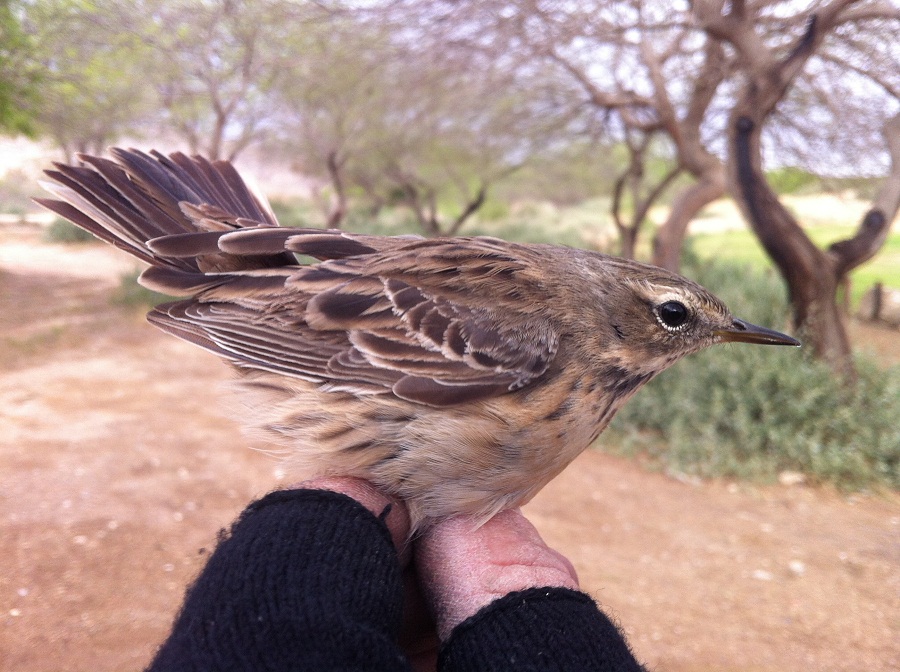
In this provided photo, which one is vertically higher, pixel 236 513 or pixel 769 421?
pixel 769 421

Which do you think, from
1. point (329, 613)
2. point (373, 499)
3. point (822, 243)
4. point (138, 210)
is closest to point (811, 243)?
point (822, 243)

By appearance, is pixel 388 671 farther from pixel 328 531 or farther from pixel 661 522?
pixel 661 522

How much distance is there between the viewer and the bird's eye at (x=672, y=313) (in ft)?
6.95

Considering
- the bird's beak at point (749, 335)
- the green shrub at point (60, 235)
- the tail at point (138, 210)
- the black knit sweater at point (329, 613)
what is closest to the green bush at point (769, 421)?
the bird's beak at point (749, 335)

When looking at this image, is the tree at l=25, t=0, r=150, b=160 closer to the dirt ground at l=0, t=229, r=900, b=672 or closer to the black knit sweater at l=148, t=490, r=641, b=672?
the dirt ground at l=0, t=229, r=900, b=672

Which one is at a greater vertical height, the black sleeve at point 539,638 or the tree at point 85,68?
the tree at point 85,68

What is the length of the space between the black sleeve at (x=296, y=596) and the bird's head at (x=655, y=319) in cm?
104

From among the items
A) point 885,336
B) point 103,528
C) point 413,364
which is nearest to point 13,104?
point 103,528

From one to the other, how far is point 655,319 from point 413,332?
0.87 m

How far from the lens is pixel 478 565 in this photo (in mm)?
1869

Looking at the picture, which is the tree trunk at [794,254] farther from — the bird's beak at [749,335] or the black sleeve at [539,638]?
the black sleeve at [539,638]

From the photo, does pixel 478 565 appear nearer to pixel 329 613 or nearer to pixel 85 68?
pixel 329 613

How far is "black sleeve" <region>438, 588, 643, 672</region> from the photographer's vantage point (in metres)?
1.53

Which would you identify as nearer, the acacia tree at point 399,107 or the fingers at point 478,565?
the fingers at point 478,565
